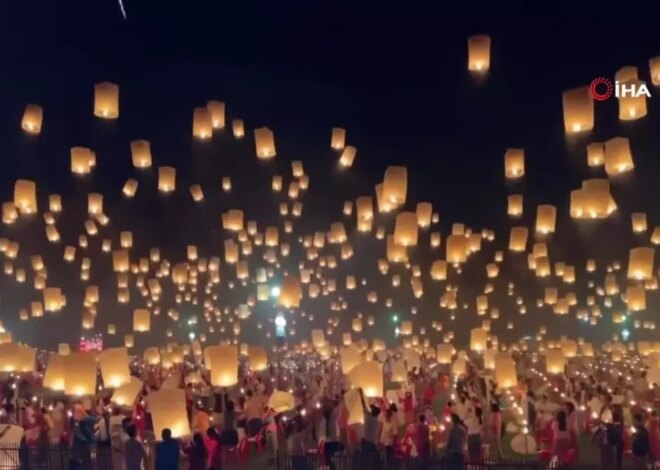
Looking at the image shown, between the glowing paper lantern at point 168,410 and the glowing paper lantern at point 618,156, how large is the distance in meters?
8.62

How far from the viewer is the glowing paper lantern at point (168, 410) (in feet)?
37.7

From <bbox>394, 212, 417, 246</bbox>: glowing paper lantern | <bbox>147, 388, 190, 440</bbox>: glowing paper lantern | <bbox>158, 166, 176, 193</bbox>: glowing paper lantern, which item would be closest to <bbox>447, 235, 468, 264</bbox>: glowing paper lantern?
<bbox>394, 212, 417, 246</bbox>: glowing paper lantern

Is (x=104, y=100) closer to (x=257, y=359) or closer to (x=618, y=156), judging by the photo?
(x=257, y=359)

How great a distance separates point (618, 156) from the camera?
15359 mm

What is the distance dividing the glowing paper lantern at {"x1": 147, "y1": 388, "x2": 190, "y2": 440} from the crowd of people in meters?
0.26

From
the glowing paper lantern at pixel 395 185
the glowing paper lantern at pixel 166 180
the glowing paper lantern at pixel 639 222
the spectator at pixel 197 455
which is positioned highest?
the glowing paper lantern at pixel 166 180

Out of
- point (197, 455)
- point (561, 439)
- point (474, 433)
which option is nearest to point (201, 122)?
point (474, 433)

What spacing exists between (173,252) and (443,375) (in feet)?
48.2

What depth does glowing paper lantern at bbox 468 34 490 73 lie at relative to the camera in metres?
14.5

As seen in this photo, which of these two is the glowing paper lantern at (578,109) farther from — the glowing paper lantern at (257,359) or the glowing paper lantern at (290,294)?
the glowing paper lantern at (290,294)

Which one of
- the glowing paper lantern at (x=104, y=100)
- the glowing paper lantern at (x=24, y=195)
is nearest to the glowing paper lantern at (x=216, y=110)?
the glowing paper lantern at (x=104, y=100)

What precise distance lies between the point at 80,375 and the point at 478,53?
8.40 meters

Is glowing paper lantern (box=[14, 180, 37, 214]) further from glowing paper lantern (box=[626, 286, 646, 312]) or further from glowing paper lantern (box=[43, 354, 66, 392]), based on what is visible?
glowing paper lantern (box=[626, 286, 646, 312])

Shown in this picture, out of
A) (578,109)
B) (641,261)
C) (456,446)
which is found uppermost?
(578,109)
